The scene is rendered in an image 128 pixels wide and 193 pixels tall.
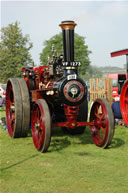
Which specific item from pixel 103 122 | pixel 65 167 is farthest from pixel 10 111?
pixel 65 167

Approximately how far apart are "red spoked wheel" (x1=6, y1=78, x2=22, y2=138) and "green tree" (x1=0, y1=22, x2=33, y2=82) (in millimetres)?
23065

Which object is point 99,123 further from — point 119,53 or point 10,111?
point 10,111

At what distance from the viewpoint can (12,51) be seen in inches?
1214

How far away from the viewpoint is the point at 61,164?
4473mm

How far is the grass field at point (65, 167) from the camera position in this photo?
353cm

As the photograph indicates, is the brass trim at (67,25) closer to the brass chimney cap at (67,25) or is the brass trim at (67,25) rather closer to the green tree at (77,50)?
the brass chimney cap at (67,25)

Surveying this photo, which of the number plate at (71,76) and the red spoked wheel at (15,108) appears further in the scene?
the red spoked wheel at (15,108)

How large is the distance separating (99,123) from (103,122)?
0.12m

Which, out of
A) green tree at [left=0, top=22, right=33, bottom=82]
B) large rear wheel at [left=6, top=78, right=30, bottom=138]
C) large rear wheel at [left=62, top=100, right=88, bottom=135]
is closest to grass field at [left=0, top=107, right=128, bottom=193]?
large rear wheel at [left=6, top=78, right=30, bottom=138]

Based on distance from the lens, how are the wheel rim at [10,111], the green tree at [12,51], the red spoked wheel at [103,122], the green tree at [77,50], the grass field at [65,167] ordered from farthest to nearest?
the green tree at [77,50], the green tree at [12,51], the wheel rim at [10,111], the red spoked wheel at [103,122], the grass field at [65,167]

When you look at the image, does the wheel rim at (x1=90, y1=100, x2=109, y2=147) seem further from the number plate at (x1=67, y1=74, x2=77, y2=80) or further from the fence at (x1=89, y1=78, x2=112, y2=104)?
the fence at (x1=89, y1=78, x2=112, y2=104)

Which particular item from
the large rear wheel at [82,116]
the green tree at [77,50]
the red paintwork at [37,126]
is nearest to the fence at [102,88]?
the large rear wheel at [82,116]

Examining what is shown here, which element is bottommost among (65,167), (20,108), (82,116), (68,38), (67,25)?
(65,167)

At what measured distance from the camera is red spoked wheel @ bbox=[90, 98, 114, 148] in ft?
17.2
